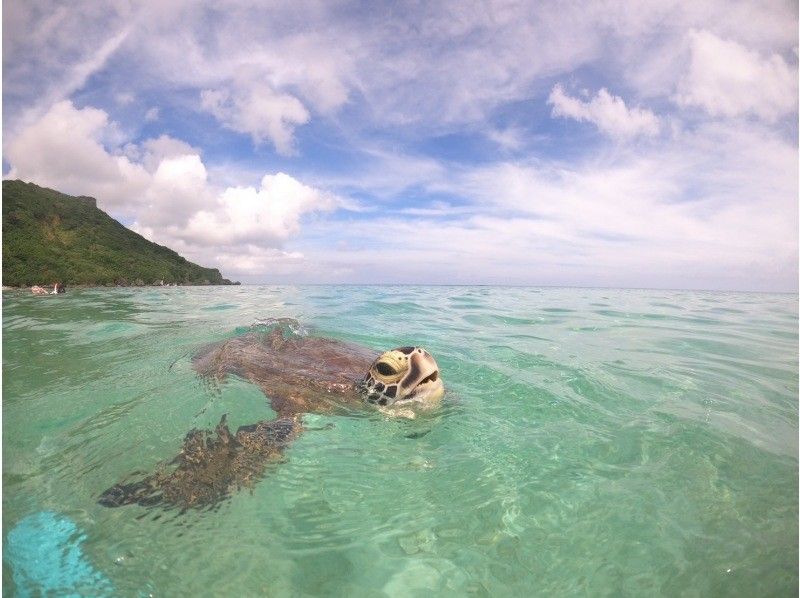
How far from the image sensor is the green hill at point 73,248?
66.6 meters

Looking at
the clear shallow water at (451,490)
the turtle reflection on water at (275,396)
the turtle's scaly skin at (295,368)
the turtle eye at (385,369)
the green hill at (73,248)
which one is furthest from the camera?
the green hill at (73,248)

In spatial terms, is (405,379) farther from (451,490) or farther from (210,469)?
(210,469)

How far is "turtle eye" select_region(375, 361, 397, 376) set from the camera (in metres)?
5.20

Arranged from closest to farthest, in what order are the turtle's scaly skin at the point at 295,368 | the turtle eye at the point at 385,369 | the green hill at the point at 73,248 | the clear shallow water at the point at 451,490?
the clear shallow water at the point at 451,490
the turtle eye at the point at 385,369
the turtle's scaly skin at the point at 295,368
the green hill at the point at 73,248

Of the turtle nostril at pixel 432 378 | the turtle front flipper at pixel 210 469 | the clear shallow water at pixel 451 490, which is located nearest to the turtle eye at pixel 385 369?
the turtle nostril at pixel 432 378

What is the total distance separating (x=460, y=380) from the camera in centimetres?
678

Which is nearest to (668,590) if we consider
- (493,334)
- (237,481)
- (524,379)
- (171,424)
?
(237,481)

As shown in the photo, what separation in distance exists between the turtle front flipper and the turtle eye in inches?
50.0

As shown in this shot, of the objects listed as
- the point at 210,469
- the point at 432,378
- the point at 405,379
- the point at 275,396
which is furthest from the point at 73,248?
the point at 210,469

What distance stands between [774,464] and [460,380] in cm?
380

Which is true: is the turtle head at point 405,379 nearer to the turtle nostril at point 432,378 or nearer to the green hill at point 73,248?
the turtle nostril at point 432,378

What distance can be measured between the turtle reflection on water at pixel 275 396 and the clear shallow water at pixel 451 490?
18 centimetres

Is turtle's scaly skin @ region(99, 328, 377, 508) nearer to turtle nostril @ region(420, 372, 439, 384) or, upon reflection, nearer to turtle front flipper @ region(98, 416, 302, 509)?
turtle front flipper @ region(98, 416, 302, 509)

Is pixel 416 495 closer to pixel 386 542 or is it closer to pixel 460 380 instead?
pixel 386 542
